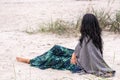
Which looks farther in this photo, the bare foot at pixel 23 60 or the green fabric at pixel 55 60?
the bare foot at pixel 23 60

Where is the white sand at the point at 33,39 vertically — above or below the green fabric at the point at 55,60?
below

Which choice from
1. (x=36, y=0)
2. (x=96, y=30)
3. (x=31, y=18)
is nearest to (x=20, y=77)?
(x=96, y=30)

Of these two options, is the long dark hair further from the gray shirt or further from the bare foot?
the bare foot

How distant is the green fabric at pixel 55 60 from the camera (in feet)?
22.1

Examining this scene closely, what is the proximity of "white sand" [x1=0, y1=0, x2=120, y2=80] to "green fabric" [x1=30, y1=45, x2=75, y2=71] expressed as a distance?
123mm

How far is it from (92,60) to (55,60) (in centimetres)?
64

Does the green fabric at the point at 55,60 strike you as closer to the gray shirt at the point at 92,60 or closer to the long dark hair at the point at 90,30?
the gray shirt at the point at 92,60

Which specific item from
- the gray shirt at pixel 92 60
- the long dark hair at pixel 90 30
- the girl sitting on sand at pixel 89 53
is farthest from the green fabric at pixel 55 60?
the long dark hair at pixel 90 30

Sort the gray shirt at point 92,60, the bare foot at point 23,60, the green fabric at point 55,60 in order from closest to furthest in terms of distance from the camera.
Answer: the gray shirt at point 92,60 → the green fabric at point 55,60 → the bare foot at point 23,60

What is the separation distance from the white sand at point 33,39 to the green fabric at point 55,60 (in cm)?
12

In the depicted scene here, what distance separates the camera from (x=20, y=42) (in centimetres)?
841

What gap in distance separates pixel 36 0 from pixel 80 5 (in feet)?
5.41

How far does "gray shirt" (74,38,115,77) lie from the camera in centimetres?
640

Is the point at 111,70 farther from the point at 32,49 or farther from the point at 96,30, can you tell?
the point at 32,49
